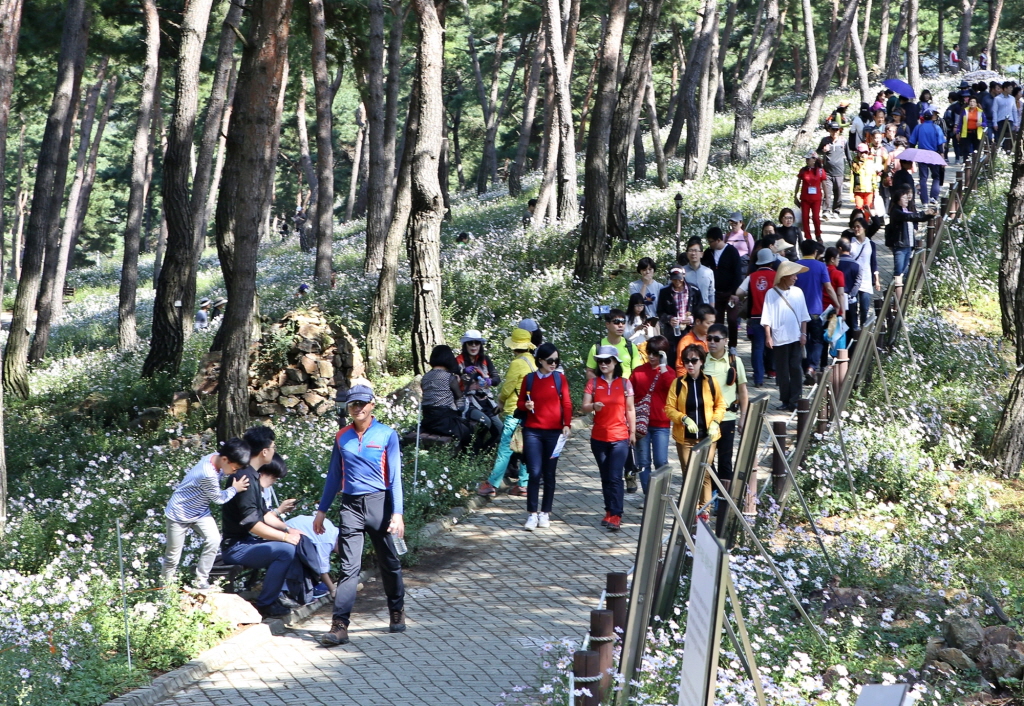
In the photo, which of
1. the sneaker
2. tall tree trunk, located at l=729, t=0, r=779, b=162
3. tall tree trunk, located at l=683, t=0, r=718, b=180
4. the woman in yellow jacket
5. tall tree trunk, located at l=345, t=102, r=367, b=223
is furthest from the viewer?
tall tree trunk, located at l=345, t=102, r=367, b=223

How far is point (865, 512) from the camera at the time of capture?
10.3 m

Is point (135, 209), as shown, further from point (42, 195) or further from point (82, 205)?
point (82, 205)

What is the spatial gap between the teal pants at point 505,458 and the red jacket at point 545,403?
0.60 meters

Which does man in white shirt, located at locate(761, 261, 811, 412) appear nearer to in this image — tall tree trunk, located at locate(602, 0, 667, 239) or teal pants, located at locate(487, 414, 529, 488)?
teal pants, located at locate(487, 414, 529, 488)

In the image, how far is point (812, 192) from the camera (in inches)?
726

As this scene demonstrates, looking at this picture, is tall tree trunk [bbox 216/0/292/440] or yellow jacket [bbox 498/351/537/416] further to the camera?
tall tree trunk [bbox 216/0/292/440]

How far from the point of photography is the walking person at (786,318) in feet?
39.7

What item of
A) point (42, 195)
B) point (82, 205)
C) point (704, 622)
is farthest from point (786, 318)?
point (82, 205)

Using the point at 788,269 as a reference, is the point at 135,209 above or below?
above

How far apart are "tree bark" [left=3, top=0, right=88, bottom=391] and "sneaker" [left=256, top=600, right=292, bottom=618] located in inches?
537

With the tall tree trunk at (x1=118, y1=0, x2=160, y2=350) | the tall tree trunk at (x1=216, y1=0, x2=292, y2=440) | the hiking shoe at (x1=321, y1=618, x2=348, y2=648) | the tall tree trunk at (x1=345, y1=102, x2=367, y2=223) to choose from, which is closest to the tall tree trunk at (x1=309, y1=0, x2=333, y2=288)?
the tall tree trunk at (x1=118, y1=0, x2=160, y2=350)

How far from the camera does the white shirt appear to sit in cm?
1211

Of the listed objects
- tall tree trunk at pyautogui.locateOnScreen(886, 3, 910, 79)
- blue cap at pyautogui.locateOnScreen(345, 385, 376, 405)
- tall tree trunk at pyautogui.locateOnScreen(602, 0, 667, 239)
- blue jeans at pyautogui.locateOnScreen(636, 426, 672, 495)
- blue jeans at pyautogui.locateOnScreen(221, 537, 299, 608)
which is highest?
tall tree trunk at pyautogui.locateOnScreen(886, 3, 910, 79)

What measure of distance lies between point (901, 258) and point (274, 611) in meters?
11.3
